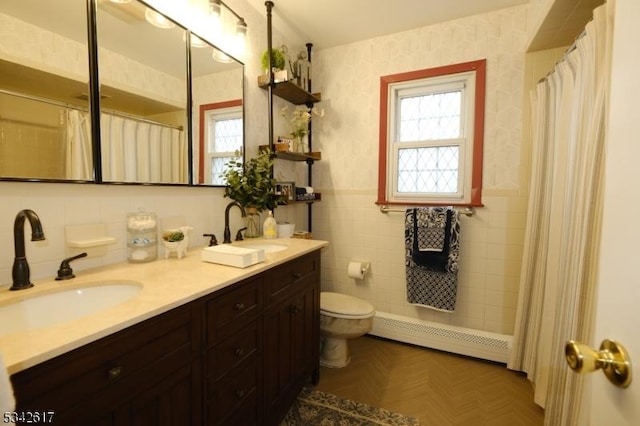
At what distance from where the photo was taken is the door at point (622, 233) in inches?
17.0

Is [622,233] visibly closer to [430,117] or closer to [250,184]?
[250,184]

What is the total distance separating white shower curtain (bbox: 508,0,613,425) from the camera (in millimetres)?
1102

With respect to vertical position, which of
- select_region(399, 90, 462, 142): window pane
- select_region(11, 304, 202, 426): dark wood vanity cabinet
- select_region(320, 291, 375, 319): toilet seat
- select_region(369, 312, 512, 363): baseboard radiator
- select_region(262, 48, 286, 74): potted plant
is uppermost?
select_region(262, 48, 286, 74): potted plant

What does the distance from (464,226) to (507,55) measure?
50.4 inches

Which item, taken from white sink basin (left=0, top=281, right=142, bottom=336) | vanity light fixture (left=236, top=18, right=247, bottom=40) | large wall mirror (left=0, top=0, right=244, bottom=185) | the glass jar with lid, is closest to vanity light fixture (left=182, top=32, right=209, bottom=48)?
large wall mirror (left=0, top=0, right=244, bottom=185)

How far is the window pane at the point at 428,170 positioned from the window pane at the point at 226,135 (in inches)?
53.6

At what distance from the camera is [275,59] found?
217cm

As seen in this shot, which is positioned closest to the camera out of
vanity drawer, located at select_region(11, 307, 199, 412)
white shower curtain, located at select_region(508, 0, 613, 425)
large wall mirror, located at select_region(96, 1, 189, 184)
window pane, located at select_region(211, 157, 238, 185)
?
Result: vanity drawer, located at select_region(11, 307, 199, 412)

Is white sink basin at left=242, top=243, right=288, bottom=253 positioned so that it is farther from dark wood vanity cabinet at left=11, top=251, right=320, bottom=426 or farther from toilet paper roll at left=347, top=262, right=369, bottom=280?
toilet paper roll at left=347, top=262, right=369, bottom=280

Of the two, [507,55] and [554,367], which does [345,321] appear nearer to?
[554,367]

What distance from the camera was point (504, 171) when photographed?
2.14 meters

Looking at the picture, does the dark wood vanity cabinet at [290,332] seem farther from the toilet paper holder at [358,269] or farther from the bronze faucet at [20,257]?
the bronze faucet at [20,257]

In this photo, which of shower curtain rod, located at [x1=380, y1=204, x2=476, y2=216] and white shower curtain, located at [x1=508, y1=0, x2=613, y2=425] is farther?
shower curtain rod, located at [x1=380, y1=204, x2=476, y2=216]

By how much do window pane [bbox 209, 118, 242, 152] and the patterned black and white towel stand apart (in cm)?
140
